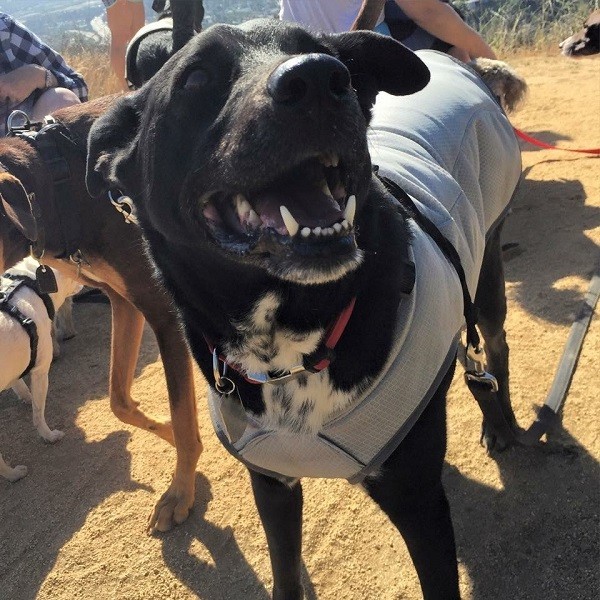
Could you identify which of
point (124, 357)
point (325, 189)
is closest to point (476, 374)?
point (325, 189)

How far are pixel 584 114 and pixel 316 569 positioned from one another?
6.03 metres

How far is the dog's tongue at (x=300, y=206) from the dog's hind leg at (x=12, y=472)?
2458 millimetres

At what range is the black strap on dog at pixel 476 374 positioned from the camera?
1908mm

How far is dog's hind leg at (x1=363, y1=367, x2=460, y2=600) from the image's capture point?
171cm

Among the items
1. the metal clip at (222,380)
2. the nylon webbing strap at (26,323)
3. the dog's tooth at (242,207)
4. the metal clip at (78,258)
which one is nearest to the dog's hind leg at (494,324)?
the metal clip at (222,380)

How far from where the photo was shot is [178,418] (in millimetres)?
2713

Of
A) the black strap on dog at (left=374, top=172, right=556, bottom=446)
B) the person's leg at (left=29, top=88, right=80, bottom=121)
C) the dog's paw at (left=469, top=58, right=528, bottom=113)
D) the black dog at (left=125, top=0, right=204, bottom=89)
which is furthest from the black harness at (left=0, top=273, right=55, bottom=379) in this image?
the dog's paw at (left=469, top=58, right=528, bottom=113)

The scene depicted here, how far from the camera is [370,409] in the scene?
163 cm

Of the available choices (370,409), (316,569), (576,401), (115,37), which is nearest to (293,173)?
(370,409)

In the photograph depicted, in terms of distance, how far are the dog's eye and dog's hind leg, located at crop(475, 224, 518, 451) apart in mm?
1580

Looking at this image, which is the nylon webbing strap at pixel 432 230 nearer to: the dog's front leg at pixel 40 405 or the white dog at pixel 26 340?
the white dog at pixel 26 340

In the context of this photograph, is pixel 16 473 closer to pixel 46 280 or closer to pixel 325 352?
pixel 46 280

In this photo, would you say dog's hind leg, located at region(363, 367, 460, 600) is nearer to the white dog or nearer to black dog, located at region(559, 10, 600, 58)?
the white dog

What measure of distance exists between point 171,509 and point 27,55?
3306 millimetres
